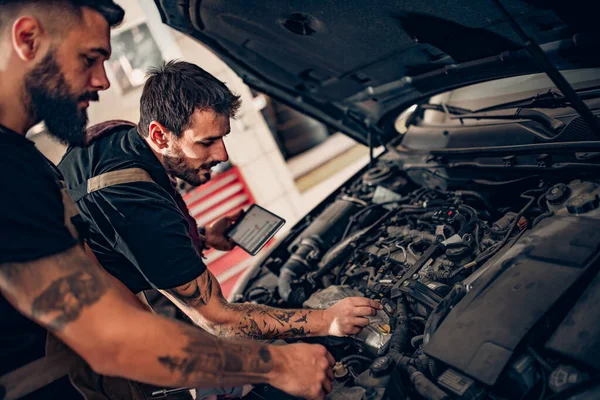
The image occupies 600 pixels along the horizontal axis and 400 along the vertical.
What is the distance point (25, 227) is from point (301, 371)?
80cm

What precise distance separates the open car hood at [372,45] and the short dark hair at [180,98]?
366 millimetres

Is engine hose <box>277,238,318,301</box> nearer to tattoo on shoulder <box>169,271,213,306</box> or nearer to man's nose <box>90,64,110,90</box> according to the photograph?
tattoo on shoulder <box>169,271,213,306</box>

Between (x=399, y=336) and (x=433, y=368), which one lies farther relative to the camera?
(x=399, y=336)

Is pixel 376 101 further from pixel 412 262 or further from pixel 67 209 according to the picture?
pixel 67 209

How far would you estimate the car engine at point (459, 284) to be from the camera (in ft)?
3.15

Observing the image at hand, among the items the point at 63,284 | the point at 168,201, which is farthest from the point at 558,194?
the point at 63,284

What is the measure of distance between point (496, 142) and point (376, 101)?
0.77 metres

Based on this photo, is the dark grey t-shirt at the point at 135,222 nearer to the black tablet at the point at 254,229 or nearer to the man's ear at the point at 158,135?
the man's ear at the point at 158,135

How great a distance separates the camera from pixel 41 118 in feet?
3.35

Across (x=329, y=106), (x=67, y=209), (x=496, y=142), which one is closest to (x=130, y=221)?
(x=67, y=209)

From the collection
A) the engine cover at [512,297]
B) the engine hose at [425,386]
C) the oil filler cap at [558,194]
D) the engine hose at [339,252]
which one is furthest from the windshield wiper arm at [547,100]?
the engine hose at [425,386]

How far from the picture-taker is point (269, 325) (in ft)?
4.83

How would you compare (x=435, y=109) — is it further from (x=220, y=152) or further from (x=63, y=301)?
(x=63, y=301)

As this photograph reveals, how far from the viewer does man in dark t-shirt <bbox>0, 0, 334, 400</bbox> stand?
0.87 m
